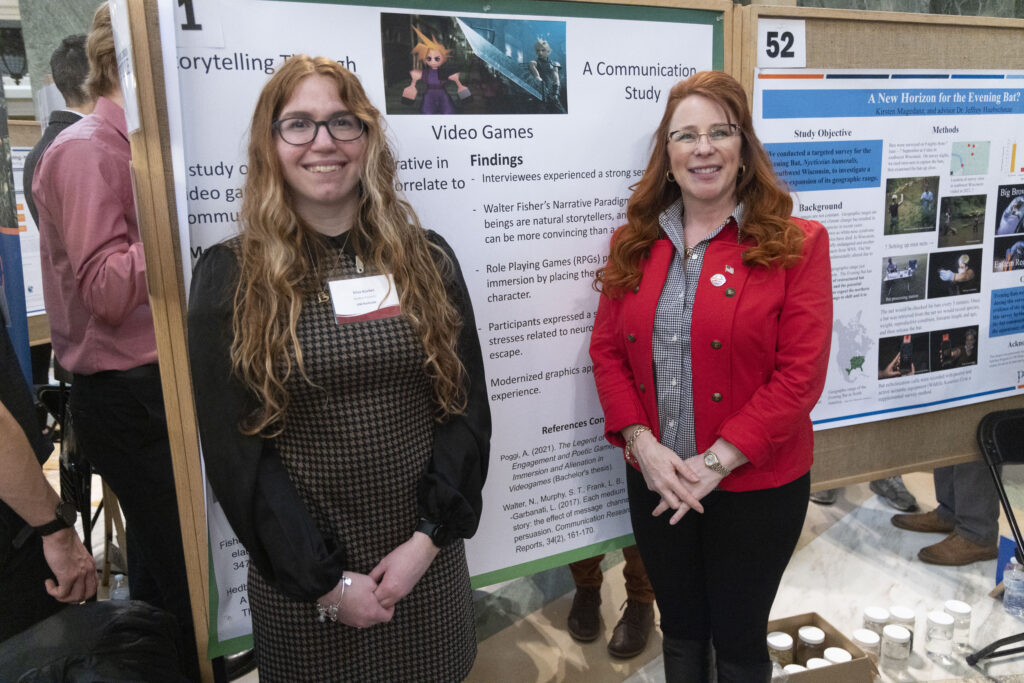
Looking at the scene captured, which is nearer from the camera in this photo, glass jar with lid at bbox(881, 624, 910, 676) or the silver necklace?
the silver necklace

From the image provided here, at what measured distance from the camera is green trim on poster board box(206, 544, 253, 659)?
5.49ft

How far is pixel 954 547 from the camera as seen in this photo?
318cm

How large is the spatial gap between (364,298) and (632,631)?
1.86 metres

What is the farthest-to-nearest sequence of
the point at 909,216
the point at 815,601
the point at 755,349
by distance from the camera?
1. the point at 815,601
2. the point at 909,216
3. the point at 755,349

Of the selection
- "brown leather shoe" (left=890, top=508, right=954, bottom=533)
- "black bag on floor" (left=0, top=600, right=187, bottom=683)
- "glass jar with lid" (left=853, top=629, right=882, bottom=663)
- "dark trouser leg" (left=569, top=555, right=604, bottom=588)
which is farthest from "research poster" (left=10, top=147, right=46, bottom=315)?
"brown leather shoe" (left=890, top=508, right=954, bottom=533)

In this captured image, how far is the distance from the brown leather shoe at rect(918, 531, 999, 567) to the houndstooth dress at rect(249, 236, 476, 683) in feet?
8.63

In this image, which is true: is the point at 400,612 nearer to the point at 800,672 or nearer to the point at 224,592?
the point at 224,592

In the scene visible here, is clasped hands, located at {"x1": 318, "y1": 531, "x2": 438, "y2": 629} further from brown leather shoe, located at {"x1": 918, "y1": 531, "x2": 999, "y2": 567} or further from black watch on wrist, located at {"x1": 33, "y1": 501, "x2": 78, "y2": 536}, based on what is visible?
brown leather shoe, located at {"x1": 918, "y1": 531, "x2": 999, "y2": 567}

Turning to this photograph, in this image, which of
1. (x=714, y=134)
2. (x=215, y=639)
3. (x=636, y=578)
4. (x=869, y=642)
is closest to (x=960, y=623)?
(x=869, y=642)

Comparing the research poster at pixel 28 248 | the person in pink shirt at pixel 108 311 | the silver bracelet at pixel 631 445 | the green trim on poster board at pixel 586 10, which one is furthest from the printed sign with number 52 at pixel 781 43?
the research poster at pixel 28 248

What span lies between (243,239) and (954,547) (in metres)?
3.27

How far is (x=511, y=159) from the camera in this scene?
1.83m

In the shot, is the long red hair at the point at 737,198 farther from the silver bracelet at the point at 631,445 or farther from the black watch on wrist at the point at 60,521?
the black watch on wrist at the point at 60,521

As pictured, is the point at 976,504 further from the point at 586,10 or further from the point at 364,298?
the point at 364,298
